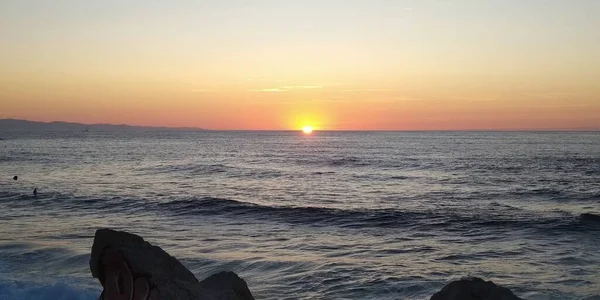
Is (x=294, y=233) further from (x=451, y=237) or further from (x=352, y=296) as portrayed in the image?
(x=352, y=296)

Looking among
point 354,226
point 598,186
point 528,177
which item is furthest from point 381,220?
point 528,177

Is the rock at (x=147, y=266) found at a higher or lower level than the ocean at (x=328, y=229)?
higher

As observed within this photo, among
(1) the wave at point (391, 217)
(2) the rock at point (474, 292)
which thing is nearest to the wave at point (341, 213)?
(1) the wave at point (391, 217)

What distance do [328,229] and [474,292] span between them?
45.4 ft

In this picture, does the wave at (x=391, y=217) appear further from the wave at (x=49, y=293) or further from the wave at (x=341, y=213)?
the wave at (x=49, y=293)

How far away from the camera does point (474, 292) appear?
5.55m

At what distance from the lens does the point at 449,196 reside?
2781cm

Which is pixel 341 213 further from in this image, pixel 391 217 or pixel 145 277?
pixel 145 277

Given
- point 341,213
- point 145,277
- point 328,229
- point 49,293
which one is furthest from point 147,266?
point 341,213

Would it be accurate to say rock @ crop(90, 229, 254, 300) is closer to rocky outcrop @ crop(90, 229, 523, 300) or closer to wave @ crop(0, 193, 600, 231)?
rocky outcrop @ crop(90, 229, 523, 300)

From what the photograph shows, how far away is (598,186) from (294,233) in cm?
2077

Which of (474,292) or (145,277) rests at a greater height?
(145,277)

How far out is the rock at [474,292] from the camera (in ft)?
18.1

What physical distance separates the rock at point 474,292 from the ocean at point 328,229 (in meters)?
5.40
